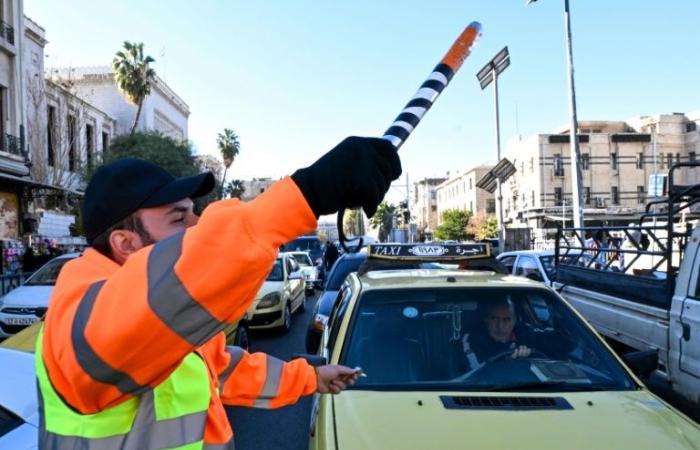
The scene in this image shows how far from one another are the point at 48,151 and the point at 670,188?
2707 cm

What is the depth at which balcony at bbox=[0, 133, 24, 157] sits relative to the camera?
1931 centimetres

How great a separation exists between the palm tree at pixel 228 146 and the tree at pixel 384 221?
48.4 feet

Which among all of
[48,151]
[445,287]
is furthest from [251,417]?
[48,151]

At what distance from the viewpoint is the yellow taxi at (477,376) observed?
2.43m

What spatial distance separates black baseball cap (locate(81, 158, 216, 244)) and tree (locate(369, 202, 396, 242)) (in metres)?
51.0

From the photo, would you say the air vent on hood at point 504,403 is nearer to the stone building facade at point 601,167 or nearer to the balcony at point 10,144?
the balcony at point 10,144

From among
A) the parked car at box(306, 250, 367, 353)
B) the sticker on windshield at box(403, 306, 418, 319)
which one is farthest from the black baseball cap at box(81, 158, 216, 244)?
the parked car at box(306, 250, 367, 353)

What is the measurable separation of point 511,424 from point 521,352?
0.96 m

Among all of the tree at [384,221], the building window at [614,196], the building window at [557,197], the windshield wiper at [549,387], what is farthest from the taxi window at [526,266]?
the building window at [614,196]

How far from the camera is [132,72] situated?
33406 millimetres

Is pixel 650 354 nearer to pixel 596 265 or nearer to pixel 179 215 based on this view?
pixel 179 215

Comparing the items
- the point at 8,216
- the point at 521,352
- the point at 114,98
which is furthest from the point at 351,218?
the point at 114,98

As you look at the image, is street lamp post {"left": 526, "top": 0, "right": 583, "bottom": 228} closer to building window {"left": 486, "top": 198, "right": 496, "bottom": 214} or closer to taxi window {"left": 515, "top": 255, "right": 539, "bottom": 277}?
taxi window {"left": 515, "top": 255, "right": 539, "bottom": 277}

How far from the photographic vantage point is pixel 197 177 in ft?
4.60
